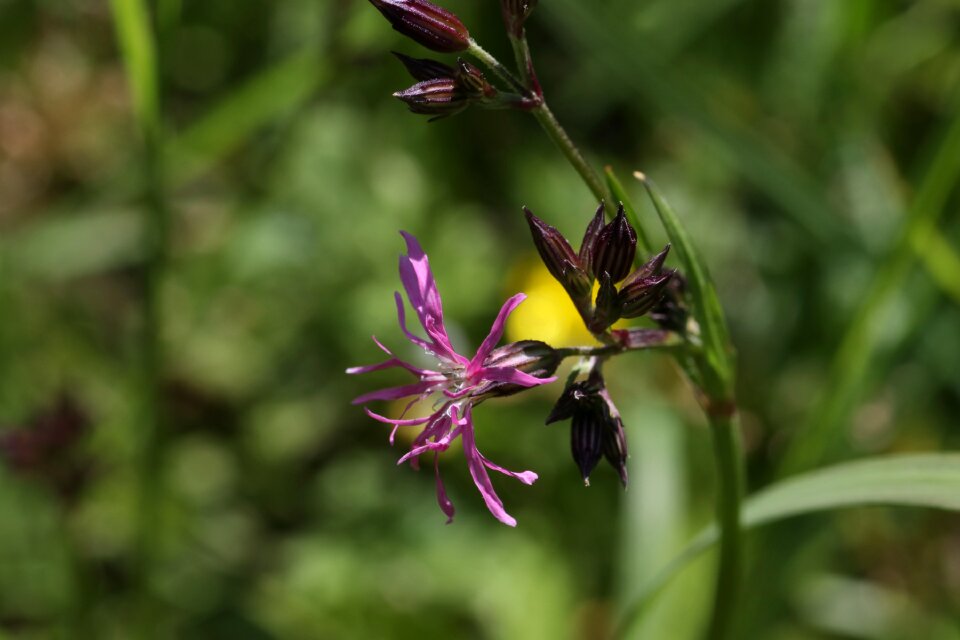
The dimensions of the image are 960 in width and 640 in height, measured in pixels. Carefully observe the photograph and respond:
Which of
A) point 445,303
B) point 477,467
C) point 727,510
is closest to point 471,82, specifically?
point 477,467

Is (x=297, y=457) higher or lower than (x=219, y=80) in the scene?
lower

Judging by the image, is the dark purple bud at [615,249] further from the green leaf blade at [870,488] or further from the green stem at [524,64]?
the green leaf blade at [870,488]

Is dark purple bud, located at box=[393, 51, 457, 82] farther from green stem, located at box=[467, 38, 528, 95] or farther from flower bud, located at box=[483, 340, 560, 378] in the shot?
flower bud, located at box=[483, 340, 560, 378]

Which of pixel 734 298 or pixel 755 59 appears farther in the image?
pixel 755 59

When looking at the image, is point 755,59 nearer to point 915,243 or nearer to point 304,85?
point 915,243

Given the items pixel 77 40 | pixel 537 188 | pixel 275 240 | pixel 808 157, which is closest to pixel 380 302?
pixel 275 240

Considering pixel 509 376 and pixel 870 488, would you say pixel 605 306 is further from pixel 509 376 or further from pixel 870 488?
pixel 870 488

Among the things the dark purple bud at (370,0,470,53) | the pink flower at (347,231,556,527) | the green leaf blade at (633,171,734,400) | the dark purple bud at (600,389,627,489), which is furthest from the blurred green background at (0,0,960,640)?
the dark purple bud at (370,0,470,53)
